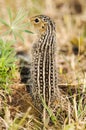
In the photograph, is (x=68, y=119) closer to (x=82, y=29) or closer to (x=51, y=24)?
(x=51, y=24)

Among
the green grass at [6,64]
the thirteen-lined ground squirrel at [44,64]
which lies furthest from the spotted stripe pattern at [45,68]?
the green grass at [6,64]

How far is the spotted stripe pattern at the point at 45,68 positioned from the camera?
540 cm

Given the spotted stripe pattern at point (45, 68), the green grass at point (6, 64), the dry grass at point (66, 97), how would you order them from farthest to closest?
1. the green grass at point (6, 64)
2. the spotted stripe pattern at point (45, 68)
3. the dry grass at point (66, 97)

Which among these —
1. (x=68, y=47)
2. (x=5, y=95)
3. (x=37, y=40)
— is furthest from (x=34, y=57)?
(x=68, y=47)

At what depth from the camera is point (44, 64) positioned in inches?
213

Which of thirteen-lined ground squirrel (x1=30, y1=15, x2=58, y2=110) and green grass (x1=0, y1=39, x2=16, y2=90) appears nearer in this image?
thirteen-lined ground squirrel (x1=30, y1=15, x2=58, y2=110)

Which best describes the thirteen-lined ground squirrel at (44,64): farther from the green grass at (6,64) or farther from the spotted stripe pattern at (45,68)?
the green grass at (6,64)

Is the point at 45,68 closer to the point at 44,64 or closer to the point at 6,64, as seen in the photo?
the point at 44,64

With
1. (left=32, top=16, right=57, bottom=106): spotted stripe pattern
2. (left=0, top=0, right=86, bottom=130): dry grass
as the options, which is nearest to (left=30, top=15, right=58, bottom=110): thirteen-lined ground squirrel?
(left=32, top=16, right=57, bottom=106): spotted stripe pattern

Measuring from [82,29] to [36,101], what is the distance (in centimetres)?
412

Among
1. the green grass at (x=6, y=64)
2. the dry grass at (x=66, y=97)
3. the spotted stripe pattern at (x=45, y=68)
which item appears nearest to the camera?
the dry grass at (x=66, y=97)

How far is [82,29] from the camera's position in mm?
9414

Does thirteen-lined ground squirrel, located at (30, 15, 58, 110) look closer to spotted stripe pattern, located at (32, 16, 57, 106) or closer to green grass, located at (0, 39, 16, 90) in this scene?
spotted stripe pattern, located at (32, 16, 57, 106)

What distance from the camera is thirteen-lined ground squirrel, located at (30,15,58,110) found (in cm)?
541
